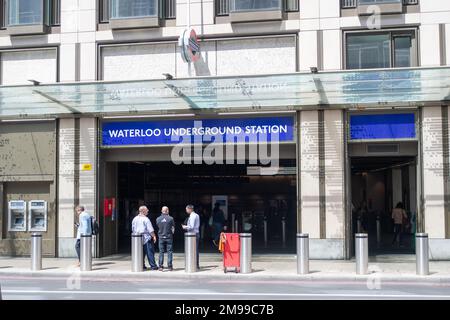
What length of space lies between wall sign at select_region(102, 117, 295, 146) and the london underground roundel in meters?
2.13

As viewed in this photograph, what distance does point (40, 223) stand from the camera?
1994cm

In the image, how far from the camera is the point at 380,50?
18.5 metres

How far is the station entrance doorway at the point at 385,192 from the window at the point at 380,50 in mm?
2508

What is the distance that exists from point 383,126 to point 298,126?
2580 mm

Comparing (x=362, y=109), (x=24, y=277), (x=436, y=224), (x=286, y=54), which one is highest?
(x=286, y=54)

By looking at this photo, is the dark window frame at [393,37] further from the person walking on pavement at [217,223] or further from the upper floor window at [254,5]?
the person walking on pavement at [217,223]

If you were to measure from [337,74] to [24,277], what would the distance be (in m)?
9.88

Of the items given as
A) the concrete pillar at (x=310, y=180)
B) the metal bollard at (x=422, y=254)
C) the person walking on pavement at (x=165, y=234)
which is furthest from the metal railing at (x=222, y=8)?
the metal bollard at (x=422, y=254)

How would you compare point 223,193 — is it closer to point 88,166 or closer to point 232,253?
point 88,166

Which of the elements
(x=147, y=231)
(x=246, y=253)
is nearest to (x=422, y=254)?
(x=246, y=253)

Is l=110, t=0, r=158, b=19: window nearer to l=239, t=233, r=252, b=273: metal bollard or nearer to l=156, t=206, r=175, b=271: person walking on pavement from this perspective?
l=156, t=206, r=175, b=271: person walking on pavement
